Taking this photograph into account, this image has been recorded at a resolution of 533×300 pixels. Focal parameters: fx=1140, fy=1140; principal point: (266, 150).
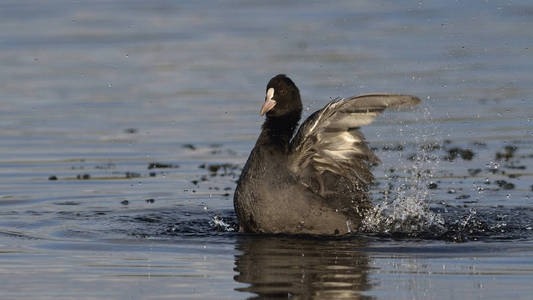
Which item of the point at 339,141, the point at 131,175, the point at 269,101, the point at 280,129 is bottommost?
the point at 131,175

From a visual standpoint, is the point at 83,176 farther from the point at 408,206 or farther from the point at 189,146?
the point at 408,206

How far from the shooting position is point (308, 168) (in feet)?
27.9

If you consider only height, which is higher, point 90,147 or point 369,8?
point 369,8

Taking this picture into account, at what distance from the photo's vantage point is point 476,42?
1734cm

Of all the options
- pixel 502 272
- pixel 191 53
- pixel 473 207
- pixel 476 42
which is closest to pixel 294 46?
pixel 191 53

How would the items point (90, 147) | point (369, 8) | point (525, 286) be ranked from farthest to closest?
point (369, 8), point (90, 147), point (525, 286)

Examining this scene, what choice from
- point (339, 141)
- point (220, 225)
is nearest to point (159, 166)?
point (220, 225)

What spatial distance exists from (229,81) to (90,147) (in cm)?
347

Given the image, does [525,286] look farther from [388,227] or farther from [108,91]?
[108,91]

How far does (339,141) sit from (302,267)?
1704 mm

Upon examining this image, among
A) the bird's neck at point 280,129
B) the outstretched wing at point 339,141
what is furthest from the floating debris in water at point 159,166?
the outstretched wing at point 339,141

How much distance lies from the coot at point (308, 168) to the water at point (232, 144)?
0.64 feet

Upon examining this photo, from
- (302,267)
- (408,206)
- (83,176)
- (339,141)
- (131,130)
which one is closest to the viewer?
(302,267)

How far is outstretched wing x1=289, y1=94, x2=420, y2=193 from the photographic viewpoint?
8.11 meters
